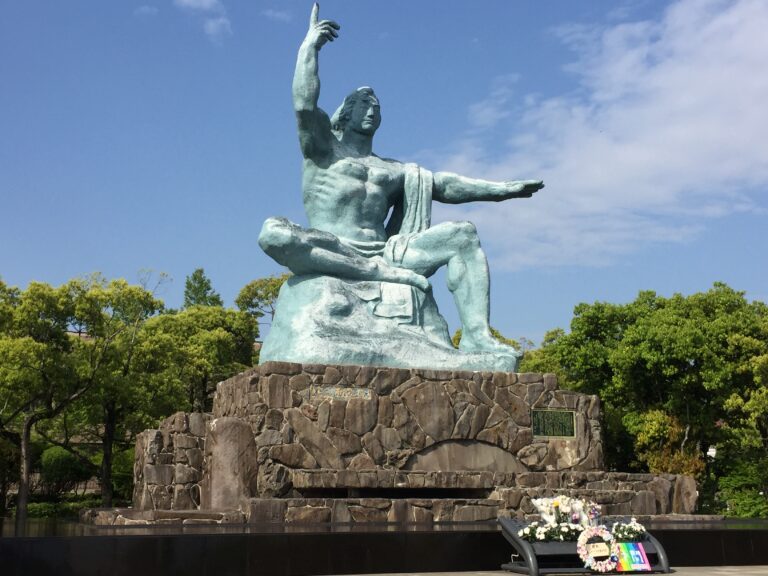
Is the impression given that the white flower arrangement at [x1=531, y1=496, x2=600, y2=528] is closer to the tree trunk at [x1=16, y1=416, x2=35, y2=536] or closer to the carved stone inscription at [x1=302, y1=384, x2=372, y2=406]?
the carved stone inscription at [x1=302, y1=384, x2=372, y2=406]

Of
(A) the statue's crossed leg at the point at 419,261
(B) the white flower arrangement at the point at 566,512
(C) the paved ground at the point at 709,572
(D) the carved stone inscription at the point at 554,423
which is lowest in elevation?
(C) the paved ground at the point at 709,572

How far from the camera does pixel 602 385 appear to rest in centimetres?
2344

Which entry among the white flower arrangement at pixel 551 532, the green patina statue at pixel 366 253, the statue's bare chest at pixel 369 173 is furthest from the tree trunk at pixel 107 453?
the white flower arrangement at pixel 551 532

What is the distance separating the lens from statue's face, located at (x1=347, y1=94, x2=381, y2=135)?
12.4 m

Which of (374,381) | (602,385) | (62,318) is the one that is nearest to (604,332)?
(602,385)

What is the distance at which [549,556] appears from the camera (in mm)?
6660

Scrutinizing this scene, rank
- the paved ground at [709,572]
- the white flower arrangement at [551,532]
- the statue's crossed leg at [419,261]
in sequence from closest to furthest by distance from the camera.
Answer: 1. the white flower arrangement at [551,532]
2. the paved ground at [709,572]
3. the statue's crossed leg at [419,261]

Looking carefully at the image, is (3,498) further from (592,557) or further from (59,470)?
(592,557)

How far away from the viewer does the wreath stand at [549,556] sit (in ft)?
21.4

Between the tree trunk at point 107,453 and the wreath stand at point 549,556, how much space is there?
15350 millimetres

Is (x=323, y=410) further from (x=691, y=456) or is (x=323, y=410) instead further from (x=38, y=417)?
(x=691, y=456)

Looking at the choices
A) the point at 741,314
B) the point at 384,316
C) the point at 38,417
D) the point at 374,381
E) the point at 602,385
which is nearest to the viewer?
the point at 374,381

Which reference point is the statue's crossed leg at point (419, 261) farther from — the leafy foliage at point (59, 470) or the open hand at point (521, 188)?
the leafy foliage at point (59, 470)

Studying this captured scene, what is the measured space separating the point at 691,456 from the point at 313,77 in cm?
1477
